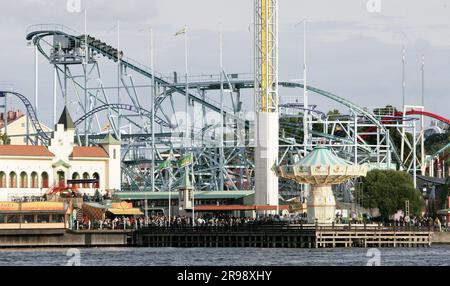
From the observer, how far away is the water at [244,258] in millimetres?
59844

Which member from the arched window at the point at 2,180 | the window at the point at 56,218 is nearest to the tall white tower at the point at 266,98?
the window at the point at 56,218

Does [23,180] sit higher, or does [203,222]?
[23,180]

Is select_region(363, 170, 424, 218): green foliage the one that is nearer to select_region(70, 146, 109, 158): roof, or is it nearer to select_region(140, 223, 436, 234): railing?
select_region(140, 223, 436, 234): railing

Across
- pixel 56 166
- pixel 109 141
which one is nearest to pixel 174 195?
pixel 109 141

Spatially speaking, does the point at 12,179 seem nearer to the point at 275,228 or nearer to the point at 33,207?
the point at 33,207

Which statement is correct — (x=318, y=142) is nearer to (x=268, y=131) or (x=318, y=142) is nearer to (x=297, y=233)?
(x=268, y=131)

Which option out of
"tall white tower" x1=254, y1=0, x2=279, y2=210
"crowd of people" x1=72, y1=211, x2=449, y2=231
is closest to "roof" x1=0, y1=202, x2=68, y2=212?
"crowd of people" x1=72, y1=211, x2=449, y2=231

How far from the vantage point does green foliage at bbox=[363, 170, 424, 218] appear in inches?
4491

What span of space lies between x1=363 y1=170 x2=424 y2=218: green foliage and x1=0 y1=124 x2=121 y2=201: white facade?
24567 mm

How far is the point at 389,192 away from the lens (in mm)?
114250

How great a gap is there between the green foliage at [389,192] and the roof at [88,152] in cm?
2562

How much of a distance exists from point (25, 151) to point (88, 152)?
24.7ft

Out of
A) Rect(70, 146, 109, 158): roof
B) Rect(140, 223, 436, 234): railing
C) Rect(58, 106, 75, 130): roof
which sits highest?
Rect(58, 106, 75, 130): roof
